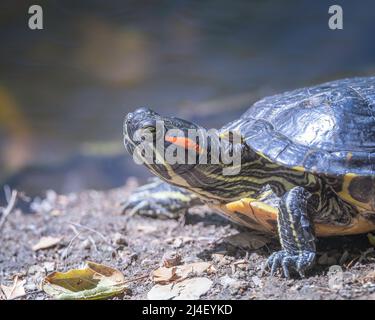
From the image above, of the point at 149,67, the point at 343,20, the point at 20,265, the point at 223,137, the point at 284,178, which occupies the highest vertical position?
the point at 343,20

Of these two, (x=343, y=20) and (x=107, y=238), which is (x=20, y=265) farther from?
(x=343, y=20)

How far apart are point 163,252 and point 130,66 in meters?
5.99

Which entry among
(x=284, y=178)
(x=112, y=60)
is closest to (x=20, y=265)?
(x=284, y=178)

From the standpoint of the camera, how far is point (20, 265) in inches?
132

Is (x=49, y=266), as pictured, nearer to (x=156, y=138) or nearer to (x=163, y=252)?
(x=163, y=252)

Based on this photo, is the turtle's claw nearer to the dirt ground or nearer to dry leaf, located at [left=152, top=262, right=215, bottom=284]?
the dirt ground

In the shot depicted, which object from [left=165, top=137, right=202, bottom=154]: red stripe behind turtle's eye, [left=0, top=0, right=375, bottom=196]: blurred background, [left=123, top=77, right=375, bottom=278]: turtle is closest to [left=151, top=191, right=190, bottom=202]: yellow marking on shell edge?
[left=123, top=77, right=375, bottom=278]: turtle

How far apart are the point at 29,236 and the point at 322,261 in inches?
107

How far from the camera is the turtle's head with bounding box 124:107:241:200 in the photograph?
2.82 m

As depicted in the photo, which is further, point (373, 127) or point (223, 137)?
point (223, 137)

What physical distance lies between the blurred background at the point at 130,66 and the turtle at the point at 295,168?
3772 mm

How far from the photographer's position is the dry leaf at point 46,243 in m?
3.63

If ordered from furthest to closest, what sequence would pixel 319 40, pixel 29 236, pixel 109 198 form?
pixel 319 40 → pixel 109 198 → pixel 29 236

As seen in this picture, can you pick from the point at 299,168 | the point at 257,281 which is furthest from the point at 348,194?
the point at 257,281
